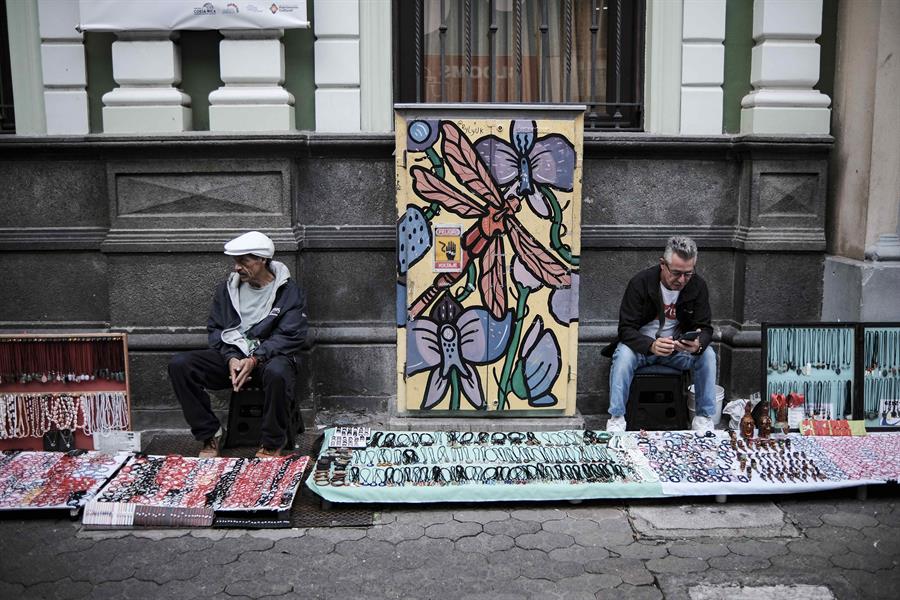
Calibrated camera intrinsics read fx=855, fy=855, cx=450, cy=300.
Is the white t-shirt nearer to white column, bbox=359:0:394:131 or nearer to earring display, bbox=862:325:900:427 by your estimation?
earring display, bbox=862:325:900:427

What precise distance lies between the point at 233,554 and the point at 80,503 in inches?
40.1

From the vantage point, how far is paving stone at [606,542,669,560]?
4.37m

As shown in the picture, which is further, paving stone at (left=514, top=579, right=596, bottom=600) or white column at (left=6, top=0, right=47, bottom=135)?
white column at (left=6, top=0, right=47, bottom=135)

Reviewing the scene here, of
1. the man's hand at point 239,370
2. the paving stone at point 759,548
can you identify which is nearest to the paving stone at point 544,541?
the paving stone at point 759,548

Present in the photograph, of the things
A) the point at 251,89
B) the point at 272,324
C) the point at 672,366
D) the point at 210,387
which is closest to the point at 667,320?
the point at 672,366

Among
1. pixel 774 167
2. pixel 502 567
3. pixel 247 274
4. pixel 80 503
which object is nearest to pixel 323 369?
pixel 247 274

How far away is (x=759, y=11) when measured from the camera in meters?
6.24

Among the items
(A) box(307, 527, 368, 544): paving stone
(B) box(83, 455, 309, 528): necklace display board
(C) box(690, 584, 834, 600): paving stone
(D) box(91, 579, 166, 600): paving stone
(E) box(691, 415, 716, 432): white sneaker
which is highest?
(E) box(691, 415, 716, 432): white sneaker

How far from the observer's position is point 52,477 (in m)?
5.05

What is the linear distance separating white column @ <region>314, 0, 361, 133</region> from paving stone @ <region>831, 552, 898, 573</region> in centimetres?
418

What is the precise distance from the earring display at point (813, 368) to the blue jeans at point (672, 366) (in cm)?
36

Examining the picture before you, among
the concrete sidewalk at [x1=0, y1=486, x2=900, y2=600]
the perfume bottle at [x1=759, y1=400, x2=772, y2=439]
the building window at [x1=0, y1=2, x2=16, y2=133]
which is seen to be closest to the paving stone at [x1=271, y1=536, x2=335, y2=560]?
the concrete sidewalk at [x1=0, y1=486, x2=900, y2=600]

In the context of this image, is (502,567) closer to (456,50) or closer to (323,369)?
(323,369)

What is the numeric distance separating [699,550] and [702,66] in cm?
364
